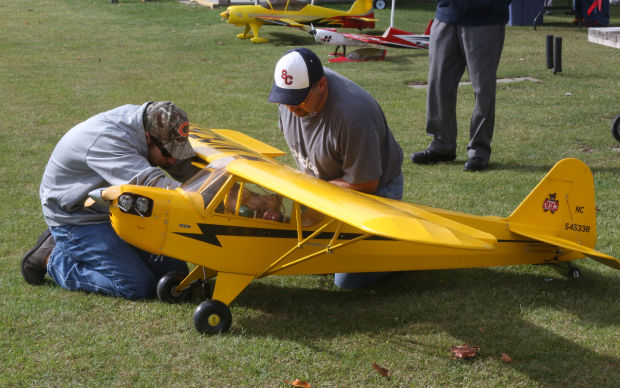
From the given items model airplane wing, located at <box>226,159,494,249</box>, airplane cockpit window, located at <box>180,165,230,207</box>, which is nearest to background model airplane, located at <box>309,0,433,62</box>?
airplane cockpit window, located at <box>180,165,230,207</box>

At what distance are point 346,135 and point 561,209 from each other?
5.42 feet

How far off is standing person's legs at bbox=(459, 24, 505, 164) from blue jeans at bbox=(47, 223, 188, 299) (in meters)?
4.33

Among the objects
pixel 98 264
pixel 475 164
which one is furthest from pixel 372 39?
pixel 98 264

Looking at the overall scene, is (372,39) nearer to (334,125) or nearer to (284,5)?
(284,5)

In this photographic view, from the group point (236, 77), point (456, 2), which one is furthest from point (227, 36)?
point (456, 2)

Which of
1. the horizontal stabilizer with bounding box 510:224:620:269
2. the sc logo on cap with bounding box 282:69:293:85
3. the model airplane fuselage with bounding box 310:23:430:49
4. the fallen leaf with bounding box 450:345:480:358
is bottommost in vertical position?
the fallen leaf with bounding box 450:345:480:358

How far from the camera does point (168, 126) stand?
15.6 ft

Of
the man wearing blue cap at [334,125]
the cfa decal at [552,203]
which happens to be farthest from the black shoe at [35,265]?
the cfa decal at [552,203]

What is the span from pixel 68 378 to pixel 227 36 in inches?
639

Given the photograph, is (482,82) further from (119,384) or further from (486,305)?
(119,384)

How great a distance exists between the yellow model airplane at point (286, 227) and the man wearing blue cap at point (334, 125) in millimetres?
407

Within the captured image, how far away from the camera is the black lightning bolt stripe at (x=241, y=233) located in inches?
170

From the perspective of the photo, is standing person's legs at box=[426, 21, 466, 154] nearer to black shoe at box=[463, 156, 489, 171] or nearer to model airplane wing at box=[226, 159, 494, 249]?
black shoe at box=[463, 156, 489, 171]

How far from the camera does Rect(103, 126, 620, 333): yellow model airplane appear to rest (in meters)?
4.13
